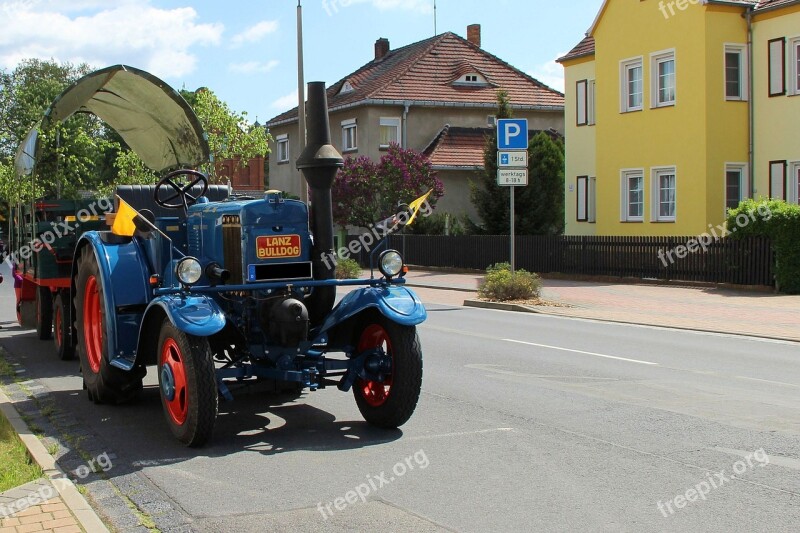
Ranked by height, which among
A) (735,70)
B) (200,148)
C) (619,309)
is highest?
(735,70)

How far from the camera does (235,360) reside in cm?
777

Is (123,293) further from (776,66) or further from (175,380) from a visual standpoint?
(776,66)

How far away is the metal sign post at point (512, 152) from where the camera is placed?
21.2 meters

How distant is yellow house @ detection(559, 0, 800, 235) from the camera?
89.5 feet

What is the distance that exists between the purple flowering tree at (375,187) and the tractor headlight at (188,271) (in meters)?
28.0

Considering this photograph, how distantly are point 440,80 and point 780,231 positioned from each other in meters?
27.7

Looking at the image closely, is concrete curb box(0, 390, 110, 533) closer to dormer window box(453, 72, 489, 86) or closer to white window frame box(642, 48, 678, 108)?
white window frame box(642, 48, 678, 108)

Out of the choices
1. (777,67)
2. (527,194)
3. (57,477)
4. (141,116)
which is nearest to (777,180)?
(777,67)

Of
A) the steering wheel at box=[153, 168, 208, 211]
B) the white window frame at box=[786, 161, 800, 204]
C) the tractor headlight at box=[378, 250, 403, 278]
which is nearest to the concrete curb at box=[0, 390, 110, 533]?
the steering wheel at box=[153, 168, 208, 211]

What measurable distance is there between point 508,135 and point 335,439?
14.8 m

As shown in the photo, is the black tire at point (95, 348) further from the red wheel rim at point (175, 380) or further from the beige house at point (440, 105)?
the beige house at point (440, 105)

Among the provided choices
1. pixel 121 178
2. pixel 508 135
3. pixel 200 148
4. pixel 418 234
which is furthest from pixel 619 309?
pixel 418 234

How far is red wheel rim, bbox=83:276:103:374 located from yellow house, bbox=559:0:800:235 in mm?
21117

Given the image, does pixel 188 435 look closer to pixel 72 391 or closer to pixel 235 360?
pixel 235 360
